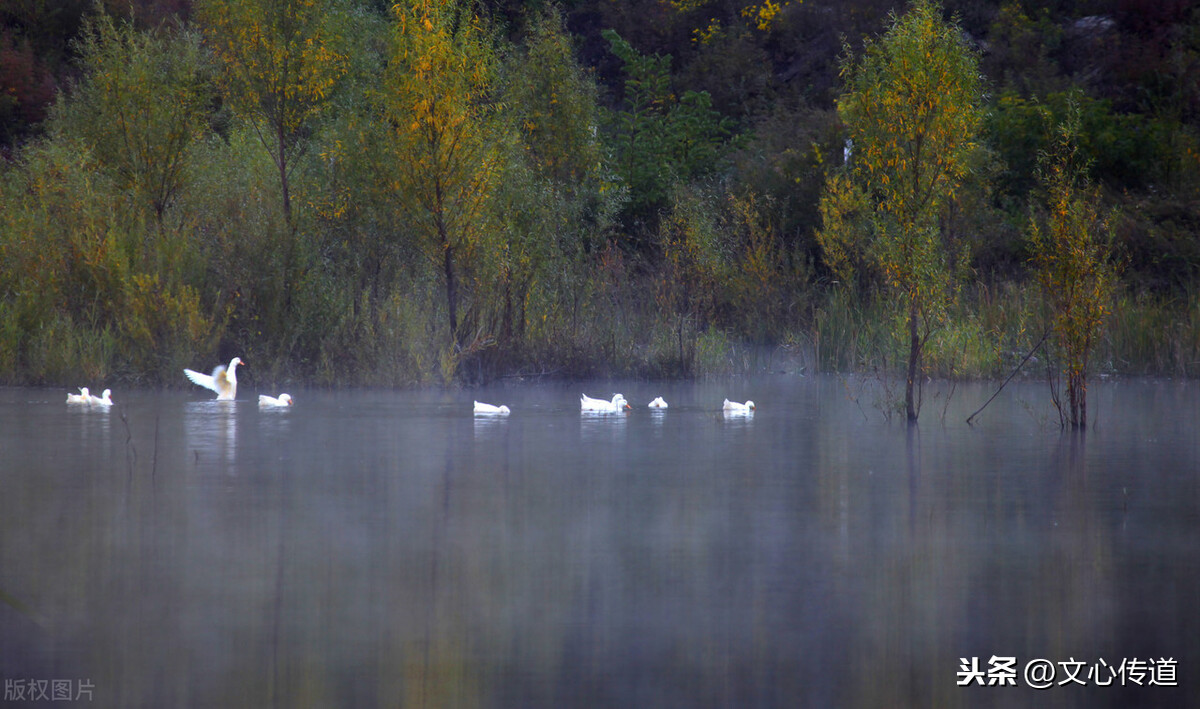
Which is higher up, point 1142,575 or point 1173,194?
point 1173,194

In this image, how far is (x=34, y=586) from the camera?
21.3 ft

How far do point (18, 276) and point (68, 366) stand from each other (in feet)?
8.30

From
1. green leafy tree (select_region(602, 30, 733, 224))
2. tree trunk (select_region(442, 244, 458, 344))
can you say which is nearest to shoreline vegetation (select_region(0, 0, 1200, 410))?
tree trunk (select_region(442, 244, 458, 344))

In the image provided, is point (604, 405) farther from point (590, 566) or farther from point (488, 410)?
point (590, 566)

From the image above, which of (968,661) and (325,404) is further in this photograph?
(325,404)

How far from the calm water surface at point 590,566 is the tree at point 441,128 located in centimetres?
688

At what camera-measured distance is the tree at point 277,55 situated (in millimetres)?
19844

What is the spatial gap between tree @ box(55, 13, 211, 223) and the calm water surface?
9159mm

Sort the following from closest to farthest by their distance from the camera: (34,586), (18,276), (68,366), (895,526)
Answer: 1. (34,586)
2. (895,526)
3. (68,366)
4. (18,276)

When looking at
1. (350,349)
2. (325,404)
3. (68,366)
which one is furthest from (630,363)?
(68,366)

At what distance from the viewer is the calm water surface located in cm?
521

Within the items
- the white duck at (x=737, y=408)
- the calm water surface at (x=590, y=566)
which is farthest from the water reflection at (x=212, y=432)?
the white duck at (x=737, y=408)

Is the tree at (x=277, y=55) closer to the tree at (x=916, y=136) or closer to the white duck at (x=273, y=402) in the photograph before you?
the white duck at (x=273, y=402)

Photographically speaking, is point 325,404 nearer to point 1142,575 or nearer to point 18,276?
point 18,276
